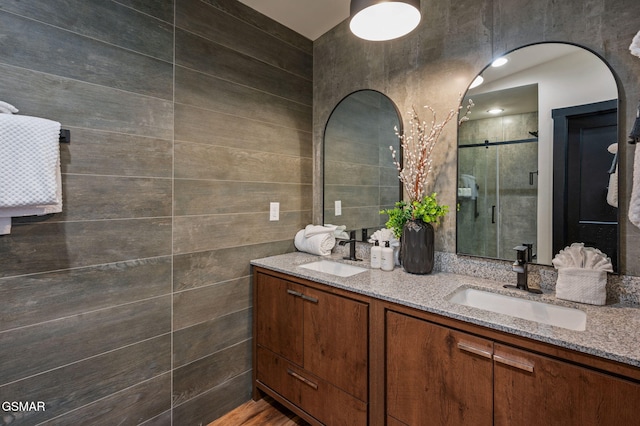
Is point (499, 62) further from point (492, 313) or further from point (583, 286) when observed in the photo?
point (492, 313)

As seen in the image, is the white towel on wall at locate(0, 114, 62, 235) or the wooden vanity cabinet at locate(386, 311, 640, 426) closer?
the wooden vanity cabinet at locate(386, 311, 640, 426)

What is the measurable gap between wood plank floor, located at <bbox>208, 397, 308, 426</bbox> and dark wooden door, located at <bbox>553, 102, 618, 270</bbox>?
5.69 ft

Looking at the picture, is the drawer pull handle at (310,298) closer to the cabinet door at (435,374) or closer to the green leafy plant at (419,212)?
the cabinet door at (435,374)

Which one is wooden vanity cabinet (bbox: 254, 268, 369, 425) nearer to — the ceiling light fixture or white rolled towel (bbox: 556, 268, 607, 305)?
white rolled towel (bbox: 556, 268, 607, 305)

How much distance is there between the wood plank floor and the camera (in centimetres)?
185

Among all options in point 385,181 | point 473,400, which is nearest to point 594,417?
point 473,400

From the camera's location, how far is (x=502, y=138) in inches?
63.6

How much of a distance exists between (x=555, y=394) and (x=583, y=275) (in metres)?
0.54

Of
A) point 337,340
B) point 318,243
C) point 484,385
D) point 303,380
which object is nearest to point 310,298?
point 337,340

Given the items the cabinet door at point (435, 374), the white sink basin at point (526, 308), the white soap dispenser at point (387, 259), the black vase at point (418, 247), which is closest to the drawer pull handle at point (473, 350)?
the cabinet door at point (435, 374)

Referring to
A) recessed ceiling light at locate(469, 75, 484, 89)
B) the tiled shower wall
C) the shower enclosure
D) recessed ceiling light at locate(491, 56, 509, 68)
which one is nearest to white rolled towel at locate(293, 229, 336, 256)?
the tiled shower wall

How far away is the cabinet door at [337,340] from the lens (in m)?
1.45

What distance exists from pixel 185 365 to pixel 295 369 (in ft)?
2.04

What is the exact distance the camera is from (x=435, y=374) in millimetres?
1214
